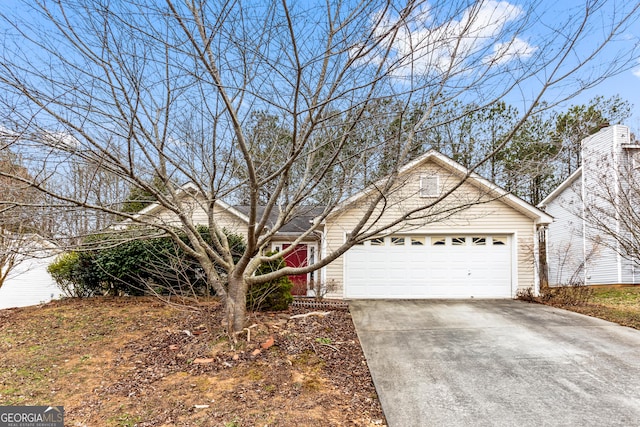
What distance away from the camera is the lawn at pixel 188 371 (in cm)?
409

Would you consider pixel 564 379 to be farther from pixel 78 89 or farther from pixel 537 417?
pixel 78 89

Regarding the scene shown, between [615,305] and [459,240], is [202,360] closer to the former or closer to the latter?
[459,240]

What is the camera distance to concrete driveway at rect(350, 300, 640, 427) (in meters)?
3.97

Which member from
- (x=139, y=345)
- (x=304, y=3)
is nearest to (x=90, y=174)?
(x=139, y=345)

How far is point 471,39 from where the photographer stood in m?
4.61

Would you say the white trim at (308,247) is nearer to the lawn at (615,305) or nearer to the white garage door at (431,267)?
the white garage door at (431,267)

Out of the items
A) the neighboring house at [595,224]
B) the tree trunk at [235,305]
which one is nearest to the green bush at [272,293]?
the tree trunk at [235,305]

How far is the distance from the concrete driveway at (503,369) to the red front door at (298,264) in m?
3.05

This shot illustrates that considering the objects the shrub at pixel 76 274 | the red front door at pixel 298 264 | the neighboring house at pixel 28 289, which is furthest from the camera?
the neighboring house at pixel 28 289

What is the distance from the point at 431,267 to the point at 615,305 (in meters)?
4.89

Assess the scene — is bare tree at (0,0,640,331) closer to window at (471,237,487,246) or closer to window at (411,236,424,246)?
window at (411,236,424,246)

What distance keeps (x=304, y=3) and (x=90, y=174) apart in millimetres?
3658

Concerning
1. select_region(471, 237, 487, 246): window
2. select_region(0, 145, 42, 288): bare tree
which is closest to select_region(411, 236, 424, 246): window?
select_region(471, 237, 487, 246): window

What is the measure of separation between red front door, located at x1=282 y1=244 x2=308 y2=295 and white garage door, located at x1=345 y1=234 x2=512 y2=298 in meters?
1.34
